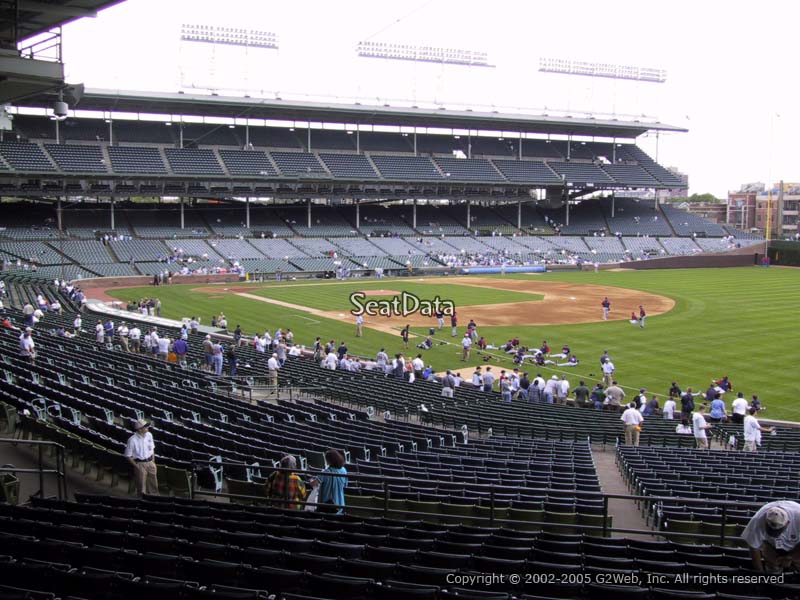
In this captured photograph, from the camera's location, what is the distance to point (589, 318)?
41.6 meters

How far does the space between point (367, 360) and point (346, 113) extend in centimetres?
5474

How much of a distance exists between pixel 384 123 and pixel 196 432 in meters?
77.5

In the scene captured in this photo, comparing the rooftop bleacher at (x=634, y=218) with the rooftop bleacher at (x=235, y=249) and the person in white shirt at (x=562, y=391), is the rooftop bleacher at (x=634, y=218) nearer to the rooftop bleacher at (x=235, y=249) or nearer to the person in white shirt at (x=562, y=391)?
the rooftop bleacher at (x=235, y=249)

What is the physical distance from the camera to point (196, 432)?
12406 millimetres

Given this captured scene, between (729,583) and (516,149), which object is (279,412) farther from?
(516,149)

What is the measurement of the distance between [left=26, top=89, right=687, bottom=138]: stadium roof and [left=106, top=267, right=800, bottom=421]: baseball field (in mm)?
22665

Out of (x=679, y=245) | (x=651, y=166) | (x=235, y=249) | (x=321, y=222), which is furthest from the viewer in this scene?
(x=651, y=166)

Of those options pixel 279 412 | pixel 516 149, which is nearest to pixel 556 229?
pixel 516 149

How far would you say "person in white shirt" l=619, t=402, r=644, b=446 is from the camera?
17.5 meters

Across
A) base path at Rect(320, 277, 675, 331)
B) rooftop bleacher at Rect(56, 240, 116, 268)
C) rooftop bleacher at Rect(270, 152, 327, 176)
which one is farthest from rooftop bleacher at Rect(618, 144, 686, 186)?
rooftop bleacher at Rect(56, 240, 116, 268)

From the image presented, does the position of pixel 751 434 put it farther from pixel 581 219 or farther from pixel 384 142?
pixel 581 219

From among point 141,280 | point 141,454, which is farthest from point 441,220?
point 141,454

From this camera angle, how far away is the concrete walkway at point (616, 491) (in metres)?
10.2

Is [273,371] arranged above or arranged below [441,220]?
below
